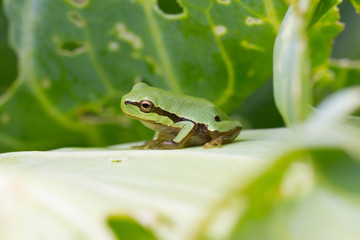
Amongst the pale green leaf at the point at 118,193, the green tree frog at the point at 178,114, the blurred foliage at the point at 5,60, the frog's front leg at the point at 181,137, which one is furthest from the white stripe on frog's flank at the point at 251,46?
the blurred foliage at the point at 5,60

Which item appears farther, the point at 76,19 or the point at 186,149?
the point at 76,19

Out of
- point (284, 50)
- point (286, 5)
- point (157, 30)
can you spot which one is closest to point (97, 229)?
point (284, 50)

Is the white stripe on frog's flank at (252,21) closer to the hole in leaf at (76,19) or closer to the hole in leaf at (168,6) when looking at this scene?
the hole in leaf at (168,6)

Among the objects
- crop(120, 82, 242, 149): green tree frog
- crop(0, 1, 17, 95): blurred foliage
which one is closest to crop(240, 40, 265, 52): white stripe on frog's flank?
crop(120, 82, 242, 149): green tree frog

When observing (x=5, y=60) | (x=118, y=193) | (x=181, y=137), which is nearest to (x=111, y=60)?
(x=181, y=137)

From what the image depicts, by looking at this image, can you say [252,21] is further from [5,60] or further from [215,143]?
[5,60]

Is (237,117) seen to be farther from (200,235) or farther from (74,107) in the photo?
(200,235)

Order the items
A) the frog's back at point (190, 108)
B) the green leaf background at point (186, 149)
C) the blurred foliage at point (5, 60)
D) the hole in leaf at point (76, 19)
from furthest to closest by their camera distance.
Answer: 1. the blurred foliage at point (5, 60)
2. the hole in leaf at point (76, 19)
3. the frog's back at point (190, 108)
4. the green leaf background at point (186, 149)
